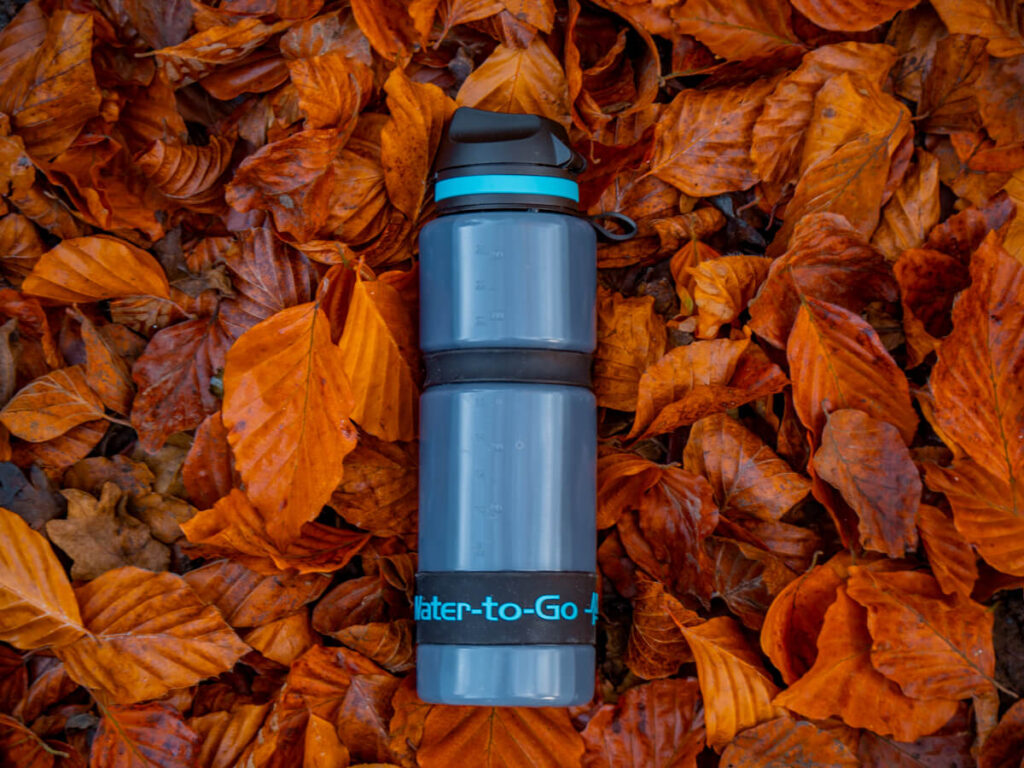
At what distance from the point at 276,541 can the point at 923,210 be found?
37.4 inches

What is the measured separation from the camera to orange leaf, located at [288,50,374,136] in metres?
1.14

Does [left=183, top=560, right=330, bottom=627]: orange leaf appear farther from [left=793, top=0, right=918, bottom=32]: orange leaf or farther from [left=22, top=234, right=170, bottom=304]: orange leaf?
[left=793, top=0, right=918, bottom=32]: orange leaf

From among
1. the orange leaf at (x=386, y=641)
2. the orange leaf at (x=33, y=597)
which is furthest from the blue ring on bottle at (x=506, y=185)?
the orange leaf at (x=33, y=597)

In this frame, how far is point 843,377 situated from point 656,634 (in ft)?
1.34

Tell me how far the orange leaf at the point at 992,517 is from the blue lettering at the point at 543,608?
0.51 meters

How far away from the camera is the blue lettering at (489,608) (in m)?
1.05

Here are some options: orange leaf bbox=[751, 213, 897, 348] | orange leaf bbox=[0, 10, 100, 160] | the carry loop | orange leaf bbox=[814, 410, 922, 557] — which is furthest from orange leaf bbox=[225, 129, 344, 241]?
orange leaf bbox=[814, 410, 922, 557]

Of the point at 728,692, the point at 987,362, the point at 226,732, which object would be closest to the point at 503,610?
the point at 728,692

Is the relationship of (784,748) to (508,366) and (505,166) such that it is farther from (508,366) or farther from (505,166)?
(505,166)

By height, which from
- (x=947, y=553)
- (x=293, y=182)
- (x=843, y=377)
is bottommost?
(x=947, y=553)

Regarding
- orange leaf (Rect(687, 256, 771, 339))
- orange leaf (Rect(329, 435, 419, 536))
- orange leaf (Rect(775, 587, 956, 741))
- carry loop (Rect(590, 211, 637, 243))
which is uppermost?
carry loop (Rect(590, 211, 637, 243))

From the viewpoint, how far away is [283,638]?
122 cm

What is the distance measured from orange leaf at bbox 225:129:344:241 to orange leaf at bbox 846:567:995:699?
839mm

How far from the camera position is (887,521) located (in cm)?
113
